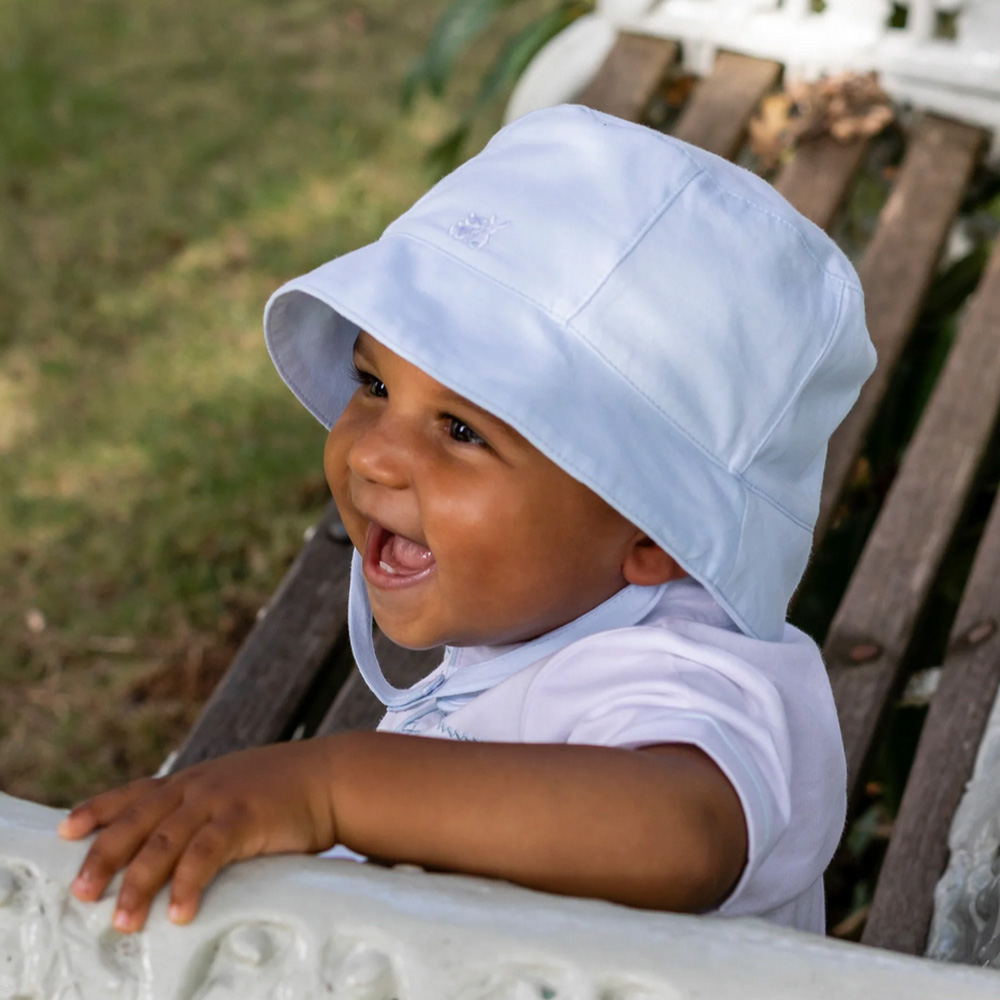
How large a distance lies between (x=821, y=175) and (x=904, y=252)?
0.71 feet

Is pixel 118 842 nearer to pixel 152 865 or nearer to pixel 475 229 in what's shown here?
pixel 152 865

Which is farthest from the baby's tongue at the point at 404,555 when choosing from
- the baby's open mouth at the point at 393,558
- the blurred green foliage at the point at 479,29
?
the blurred green foliage at the point at 479,29

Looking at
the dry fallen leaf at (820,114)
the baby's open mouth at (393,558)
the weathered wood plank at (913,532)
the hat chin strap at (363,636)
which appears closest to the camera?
the baby's open mouth at (393,558)

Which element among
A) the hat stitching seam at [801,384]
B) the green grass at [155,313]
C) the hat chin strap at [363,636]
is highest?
the hat stitching seam at [801,384]

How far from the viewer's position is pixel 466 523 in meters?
1.25

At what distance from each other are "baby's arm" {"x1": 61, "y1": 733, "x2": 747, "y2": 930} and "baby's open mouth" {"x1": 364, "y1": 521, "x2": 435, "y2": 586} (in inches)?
12.4

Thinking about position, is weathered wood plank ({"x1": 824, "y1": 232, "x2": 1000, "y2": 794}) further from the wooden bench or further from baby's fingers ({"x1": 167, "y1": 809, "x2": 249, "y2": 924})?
baby's fingers ({"x1": 167, "y1": 809, "x2": 249, "y2": 924})

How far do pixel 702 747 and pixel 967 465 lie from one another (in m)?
1.23

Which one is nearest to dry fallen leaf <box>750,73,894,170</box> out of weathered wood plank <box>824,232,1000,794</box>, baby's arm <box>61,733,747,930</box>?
weathered wood plank <box>824,232,1000,794</box>

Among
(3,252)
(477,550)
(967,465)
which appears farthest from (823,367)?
(3,252)

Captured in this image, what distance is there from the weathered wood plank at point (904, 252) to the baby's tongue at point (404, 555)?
0.96m

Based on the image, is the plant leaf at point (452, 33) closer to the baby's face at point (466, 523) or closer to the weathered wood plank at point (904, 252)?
the weathered wood plank at point (904, 252)

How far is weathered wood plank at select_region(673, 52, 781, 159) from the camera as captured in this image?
255cm

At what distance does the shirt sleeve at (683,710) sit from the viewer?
1.09 m
